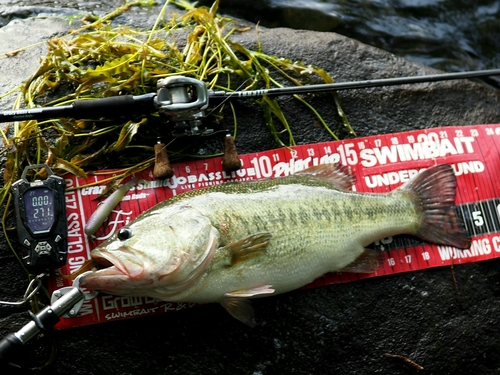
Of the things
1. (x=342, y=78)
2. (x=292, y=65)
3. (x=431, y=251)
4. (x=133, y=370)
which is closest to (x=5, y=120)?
(x=133, y=370)

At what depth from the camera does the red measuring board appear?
3.32 metres

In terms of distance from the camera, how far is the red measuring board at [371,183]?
10.9 ft

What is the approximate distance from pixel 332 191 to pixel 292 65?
1058mm

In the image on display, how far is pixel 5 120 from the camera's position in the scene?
10.3 ft

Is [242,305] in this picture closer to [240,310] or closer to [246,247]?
[240,310]

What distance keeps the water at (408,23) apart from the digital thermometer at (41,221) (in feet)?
8.80

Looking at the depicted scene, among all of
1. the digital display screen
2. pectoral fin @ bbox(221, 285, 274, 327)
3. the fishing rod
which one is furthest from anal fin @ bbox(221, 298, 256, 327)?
the digital display screen

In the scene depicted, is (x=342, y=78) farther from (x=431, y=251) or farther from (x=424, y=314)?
(x=424, y=314)

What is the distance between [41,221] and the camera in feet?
10.5

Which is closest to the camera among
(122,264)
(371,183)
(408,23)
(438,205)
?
(122,264)

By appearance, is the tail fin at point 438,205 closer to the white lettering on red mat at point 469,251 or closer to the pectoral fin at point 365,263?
the white lettering on red mat at point 469,251

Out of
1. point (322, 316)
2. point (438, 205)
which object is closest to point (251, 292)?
point (322, 316)

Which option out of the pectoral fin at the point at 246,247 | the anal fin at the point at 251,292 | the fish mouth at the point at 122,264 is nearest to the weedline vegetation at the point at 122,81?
the fish mouth at the point at 122,264

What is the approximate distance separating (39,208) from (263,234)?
4.39 ft
